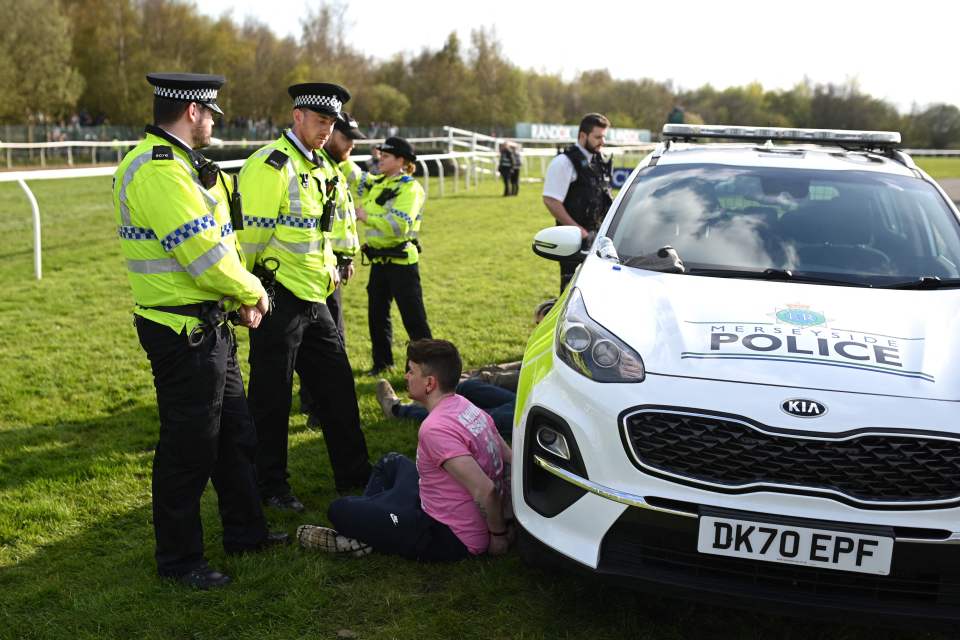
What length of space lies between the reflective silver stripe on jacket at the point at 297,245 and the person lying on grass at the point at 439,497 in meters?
0.81

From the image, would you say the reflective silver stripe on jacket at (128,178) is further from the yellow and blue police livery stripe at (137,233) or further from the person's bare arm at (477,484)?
the person's bare arm at (477,484)

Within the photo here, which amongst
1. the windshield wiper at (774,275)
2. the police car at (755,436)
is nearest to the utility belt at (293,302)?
the police car at (755,436)

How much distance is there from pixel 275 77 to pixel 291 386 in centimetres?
6485

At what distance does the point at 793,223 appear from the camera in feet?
13.2

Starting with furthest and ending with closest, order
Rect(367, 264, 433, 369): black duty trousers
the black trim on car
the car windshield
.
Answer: Rect(367, 264, 433, 369): black duty trousers, the car windshield, the black trim on car

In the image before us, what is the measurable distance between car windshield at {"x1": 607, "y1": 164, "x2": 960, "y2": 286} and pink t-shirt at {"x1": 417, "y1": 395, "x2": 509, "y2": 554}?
1.02 metres

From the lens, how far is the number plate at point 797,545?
264 cm

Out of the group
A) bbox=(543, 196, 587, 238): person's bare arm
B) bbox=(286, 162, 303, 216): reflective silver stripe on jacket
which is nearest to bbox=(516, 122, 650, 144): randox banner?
bbox=(543, 196, 587, 238): person's bare arm

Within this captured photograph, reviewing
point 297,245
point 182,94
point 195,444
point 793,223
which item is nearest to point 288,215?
point 297,245

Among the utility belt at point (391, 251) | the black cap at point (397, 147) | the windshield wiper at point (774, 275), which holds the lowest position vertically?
Answer: the utility belt at point (391, 251)

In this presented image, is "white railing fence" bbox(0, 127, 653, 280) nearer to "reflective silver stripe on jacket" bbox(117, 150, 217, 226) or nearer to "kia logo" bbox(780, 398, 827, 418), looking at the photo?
"reflective silver stripe on jacket" bbox(117, 150, 217, 226)

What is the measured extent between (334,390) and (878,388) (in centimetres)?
266

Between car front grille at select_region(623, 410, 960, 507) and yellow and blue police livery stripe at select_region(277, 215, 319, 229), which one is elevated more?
yellow and blue police livery stripe at select_region(277, 215, 319, 229)

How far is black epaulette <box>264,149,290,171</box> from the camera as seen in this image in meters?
4.04
